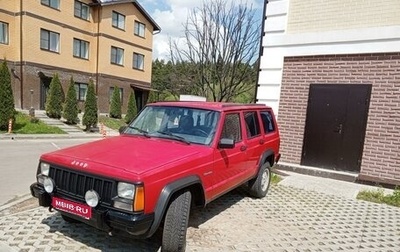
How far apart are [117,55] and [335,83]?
22.3m

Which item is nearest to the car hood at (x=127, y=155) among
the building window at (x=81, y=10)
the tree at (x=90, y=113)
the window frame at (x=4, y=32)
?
the tree at (x=90, y=113)

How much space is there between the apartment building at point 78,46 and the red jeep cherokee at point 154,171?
19.0 meters

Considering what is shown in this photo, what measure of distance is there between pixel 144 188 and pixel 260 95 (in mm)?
6446

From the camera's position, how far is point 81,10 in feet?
78.7

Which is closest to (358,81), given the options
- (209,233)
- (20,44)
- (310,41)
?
(310,41)

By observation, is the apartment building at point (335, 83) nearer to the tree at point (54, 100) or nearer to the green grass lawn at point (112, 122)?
the tree at point (54, 100)

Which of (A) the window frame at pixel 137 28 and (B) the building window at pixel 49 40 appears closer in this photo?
(B) the building window at pixel 49 40

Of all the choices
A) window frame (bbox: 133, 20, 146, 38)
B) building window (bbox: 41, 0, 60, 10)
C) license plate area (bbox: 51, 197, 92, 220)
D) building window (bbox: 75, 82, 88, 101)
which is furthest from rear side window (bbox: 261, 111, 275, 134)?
window frame (bbox: 133, 20, 146, 38)

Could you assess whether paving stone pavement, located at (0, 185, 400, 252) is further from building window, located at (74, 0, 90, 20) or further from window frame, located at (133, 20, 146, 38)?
window frame, located at (133, 20, 146, 38)

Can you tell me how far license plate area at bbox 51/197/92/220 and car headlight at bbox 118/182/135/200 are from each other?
39 centimetres

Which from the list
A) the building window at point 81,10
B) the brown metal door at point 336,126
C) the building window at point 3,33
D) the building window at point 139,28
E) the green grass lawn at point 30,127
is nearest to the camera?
the brown metal door at point 336,126

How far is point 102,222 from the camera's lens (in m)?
3.08

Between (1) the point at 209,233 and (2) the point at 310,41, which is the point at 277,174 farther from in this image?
(1) the point at 209,233

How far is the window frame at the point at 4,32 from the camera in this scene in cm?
1939
